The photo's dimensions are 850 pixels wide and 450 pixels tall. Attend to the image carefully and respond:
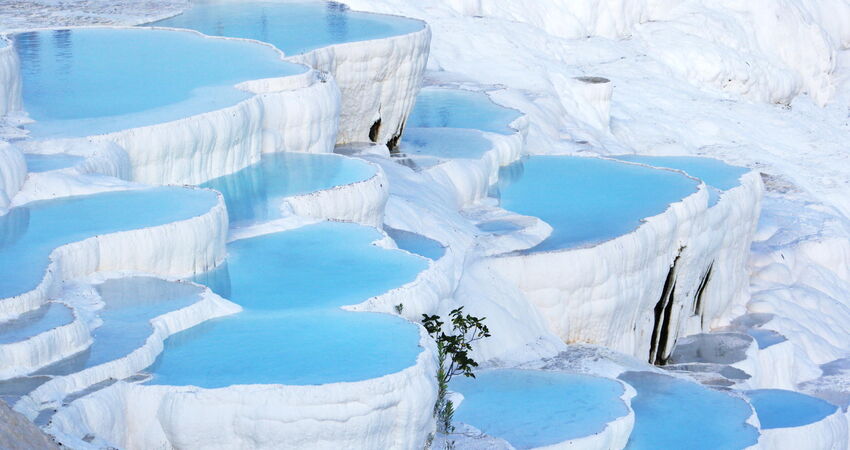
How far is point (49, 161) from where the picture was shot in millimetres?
10602

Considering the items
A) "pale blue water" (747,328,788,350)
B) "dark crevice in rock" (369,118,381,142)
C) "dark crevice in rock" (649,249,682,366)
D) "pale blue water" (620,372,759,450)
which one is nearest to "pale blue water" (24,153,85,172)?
"pale blue water" (620,372,759,450)

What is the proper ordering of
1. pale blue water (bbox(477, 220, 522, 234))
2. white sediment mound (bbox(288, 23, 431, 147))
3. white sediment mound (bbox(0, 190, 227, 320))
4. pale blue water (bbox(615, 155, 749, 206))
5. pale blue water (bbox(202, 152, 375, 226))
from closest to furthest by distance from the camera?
white sediment mound (bbox(0, 190, 227, 320)) → pale blue water (bbox(202, 152, 375, 226)) → pale blue water (bbox(477, 220, 522, 234)) → white sediment mound (bbox(288, 23, 431, 147)) → pale blue water (bbox(615, 155, 749, 206))

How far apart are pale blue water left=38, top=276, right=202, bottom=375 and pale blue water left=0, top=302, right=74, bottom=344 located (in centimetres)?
22

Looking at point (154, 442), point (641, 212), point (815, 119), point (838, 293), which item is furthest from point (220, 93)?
point (815, 119)

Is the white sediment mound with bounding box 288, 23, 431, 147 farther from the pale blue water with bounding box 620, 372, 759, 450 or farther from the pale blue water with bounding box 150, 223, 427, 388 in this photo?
the pale blue water with bounding box 620, 372, 759, 450

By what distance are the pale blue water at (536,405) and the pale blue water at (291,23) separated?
18.7 feet

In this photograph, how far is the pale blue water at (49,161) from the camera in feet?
34.1

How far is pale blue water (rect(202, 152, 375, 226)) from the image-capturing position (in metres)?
11.3

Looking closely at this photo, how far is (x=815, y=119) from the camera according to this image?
91.6 ft

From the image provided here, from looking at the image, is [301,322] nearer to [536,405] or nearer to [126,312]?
[126,312]

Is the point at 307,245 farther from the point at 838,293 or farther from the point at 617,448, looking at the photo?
the point at 838,293

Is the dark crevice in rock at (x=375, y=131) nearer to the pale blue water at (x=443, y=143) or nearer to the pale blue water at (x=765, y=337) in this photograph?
the pale blue water at (x=443, y=143)

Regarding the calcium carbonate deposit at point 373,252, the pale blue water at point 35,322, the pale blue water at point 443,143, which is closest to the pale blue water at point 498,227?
the calcium carbonate deposit at point 373,252

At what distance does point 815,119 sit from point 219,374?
74.1ft
